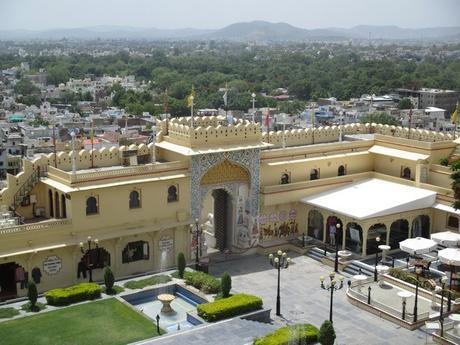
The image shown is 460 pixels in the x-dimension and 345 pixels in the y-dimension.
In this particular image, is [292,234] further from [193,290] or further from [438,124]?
[438,124]

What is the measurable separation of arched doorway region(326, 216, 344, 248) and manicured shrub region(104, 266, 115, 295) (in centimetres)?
1265

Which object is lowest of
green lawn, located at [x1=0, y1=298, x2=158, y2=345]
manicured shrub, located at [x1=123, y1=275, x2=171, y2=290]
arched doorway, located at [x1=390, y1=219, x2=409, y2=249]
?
manicured shrub, located at [x1=123, y1=275, x2=171, y2=290]

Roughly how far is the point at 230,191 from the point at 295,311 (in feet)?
28.9

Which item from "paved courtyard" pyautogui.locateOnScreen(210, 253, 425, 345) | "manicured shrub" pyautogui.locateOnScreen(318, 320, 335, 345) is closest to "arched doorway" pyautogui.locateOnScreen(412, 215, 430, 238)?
"paved courtyard" pyautogui.locateOnScreen(210, 253, 425, 345)

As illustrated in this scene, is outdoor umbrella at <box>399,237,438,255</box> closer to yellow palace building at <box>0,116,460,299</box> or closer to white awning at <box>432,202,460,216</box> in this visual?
yellow palace building at <box>0,116,460,299</box>

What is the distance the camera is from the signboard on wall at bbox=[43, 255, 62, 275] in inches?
1127

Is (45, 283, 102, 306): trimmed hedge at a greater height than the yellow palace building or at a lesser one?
lesser

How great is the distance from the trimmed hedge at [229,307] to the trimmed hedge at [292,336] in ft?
7.52

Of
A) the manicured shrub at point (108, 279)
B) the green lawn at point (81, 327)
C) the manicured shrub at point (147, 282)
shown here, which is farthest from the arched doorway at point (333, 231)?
the green lawn at point (81, 327)

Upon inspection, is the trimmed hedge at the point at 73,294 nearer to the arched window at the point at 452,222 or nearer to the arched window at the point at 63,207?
the arched window at the point at 63,207

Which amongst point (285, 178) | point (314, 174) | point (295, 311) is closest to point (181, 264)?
point (295, 311)

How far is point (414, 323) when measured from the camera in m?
25.9

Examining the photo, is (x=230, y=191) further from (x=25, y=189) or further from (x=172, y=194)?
(x=25, y=189)

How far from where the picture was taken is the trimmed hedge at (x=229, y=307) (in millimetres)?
25656
